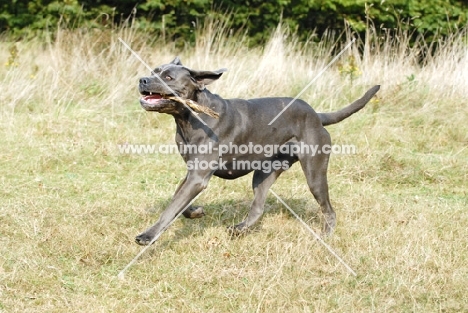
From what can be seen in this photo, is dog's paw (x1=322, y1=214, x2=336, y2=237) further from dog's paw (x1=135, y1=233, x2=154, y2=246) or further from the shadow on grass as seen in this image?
dog's paw (x1=135, y1=233, x2=154, y2=246)

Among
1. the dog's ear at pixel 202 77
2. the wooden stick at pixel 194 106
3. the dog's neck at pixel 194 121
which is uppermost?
the dog's ear at pixel 202 77

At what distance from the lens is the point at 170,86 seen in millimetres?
5473

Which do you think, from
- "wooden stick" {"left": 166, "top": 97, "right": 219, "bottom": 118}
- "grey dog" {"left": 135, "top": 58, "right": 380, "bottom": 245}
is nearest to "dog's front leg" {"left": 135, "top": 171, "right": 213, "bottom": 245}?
"grey dog" {"left": 135, "top": 58, "right": 380, "bottom": 245}

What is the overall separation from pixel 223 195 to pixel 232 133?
60.9 inches

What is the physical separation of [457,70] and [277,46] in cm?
279

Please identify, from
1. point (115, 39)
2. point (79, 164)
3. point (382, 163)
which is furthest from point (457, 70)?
point (79, 164)

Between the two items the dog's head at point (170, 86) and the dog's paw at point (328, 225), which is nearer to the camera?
the dog's head at point (170, 86)

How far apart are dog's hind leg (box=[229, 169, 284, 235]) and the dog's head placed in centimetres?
115

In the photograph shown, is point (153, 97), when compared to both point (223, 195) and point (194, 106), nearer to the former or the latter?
point (194, 106)

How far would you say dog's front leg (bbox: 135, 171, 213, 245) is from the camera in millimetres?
5012

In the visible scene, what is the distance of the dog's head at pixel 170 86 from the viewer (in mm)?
5371

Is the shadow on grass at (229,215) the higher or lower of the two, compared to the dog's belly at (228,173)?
lower

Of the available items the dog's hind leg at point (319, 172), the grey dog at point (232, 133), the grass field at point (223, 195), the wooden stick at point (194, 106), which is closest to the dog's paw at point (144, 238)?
the grey dog at point (232, 133)

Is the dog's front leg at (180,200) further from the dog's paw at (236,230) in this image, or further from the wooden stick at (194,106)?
the dog's paw at (236,230)
